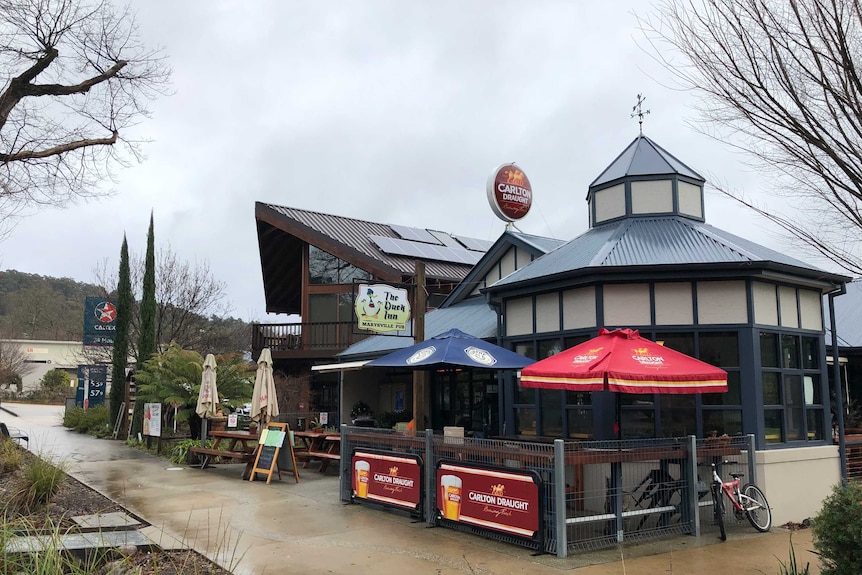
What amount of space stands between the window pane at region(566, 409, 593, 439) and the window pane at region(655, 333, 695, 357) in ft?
5.25

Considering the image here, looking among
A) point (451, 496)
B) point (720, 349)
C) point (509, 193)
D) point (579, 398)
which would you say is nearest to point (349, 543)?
point (451, 496)

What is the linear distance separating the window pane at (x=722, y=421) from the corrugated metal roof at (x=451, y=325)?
4.68 m

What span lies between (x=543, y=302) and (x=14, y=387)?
230 feet

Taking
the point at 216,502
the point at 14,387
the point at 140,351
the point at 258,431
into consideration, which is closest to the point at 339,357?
the point at 258,431

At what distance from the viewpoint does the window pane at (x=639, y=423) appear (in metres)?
10.8

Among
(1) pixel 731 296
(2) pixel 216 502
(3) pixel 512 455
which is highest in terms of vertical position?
(1) pixel 731 296

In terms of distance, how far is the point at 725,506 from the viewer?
9.99 meters

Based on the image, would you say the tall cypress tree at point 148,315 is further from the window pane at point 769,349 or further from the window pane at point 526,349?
the window pane at point 769,349

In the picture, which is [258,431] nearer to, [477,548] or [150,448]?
[150,448]

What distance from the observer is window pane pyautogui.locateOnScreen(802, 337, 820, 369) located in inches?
460

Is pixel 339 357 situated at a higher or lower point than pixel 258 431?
higher

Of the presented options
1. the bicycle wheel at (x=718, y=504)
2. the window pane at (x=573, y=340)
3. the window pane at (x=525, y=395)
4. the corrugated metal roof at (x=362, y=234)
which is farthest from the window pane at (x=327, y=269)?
the bicycle wheel at (x=718, y=504)

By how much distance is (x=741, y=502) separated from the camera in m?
9.40

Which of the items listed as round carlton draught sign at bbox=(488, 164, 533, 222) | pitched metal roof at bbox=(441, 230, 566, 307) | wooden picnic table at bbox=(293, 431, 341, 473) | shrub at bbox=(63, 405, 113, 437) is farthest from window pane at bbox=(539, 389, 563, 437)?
shrub at bbox=(63, 405, 113, 437)
